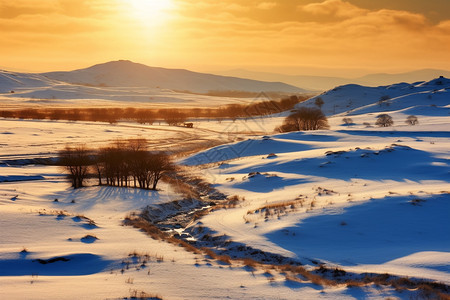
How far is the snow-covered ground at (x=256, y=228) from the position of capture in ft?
57.1

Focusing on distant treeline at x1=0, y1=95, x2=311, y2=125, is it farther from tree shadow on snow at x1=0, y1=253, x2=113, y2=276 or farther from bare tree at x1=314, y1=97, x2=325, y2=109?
tree shadow on snow at x1=0, y1=253, x2=113, y2=276

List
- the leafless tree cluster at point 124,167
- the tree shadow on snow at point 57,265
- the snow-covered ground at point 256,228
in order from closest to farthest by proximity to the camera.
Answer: the snow-covered ground at point 256,228 < the tree shadow on snow at point 57,265 < the leafless tree cluster at point 124,167

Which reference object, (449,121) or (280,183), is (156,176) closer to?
(280,183)

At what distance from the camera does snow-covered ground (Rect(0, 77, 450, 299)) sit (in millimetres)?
17406

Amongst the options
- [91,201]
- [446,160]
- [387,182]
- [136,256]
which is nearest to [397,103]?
[446,160]

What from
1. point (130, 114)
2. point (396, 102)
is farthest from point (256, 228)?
point (396, 102)

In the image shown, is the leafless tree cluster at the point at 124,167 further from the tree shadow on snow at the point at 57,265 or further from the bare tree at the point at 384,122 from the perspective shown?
the bare tree at the point at 384,122

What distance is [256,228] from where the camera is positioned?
96.2ft

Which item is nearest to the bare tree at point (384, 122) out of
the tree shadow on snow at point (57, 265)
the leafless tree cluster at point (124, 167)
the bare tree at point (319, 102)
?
the leafless tree cluster at point (124, 167)

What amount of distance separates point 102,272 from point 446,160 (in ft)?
142

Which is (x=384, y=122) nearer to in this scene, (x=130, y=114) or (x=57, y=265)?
(x=57, y=265)

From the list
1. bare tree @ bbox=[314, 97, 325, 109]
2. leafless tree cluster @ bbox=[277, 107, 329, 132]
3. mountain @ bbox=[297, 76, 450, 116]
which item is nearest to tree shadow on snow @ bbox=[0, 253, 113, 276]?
leafless tree cluster @ bbox=[277, 107, 329, 132]

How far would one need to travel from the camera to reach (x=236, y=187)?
4697 cm

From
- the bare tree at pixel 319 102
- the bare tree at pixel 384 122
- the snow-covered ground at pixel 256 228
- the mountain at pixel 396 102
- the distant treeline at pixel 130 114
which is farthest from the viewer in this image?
the bare tree at pixel 319 102
